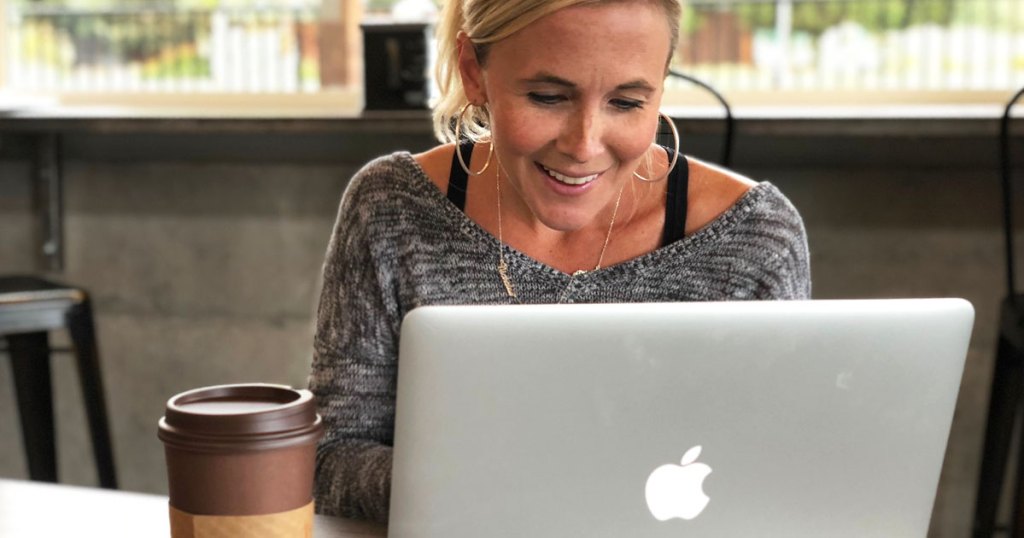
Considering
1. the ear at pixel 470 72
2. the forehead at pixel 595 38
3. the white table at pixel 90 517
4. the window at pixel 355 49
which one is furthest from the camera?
the window at pixel 355 49

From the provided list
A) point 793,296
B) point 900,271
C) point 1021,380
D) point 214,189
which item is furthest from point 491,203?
point 214,189

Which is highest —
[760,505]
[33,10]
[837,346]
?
[33,10]

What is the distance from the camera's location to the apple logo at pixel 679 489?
2.91ft

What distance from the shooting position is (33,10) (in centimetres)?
327

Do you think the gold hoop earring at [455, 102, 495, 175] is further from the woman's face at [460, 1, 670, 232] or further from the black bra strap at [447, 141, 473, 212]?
the woman's face at [460, 1, 670, 232]

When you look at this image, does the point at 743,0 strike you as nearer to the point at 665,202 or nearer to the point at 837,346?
the point at 665,202

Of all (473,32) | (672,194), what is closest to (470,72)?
(473,32)

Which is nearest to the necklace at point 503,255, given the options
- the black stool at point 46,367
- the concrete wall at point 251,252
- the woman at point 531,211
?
the woman at point 531,211

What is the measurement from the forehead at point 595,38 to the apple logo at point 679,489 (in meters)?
0.52

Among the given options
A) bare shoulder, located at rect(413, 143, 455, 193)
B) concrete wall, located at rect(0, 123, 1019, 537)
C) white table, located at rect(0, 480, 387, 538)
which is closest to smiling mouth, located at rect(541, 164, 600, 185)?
bare shoulder, located at rect(413, 143, 455, 193)

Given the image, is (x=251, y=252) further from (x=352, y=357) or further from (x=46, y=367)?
(x=352, y=357)

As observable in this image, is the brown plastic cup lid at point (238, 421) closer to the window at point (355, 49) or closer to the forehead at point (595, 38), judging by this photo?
the forehead at point (595, 38)

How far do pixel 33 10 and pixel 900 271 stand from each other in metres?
2.25

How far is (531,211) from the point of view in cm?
149
